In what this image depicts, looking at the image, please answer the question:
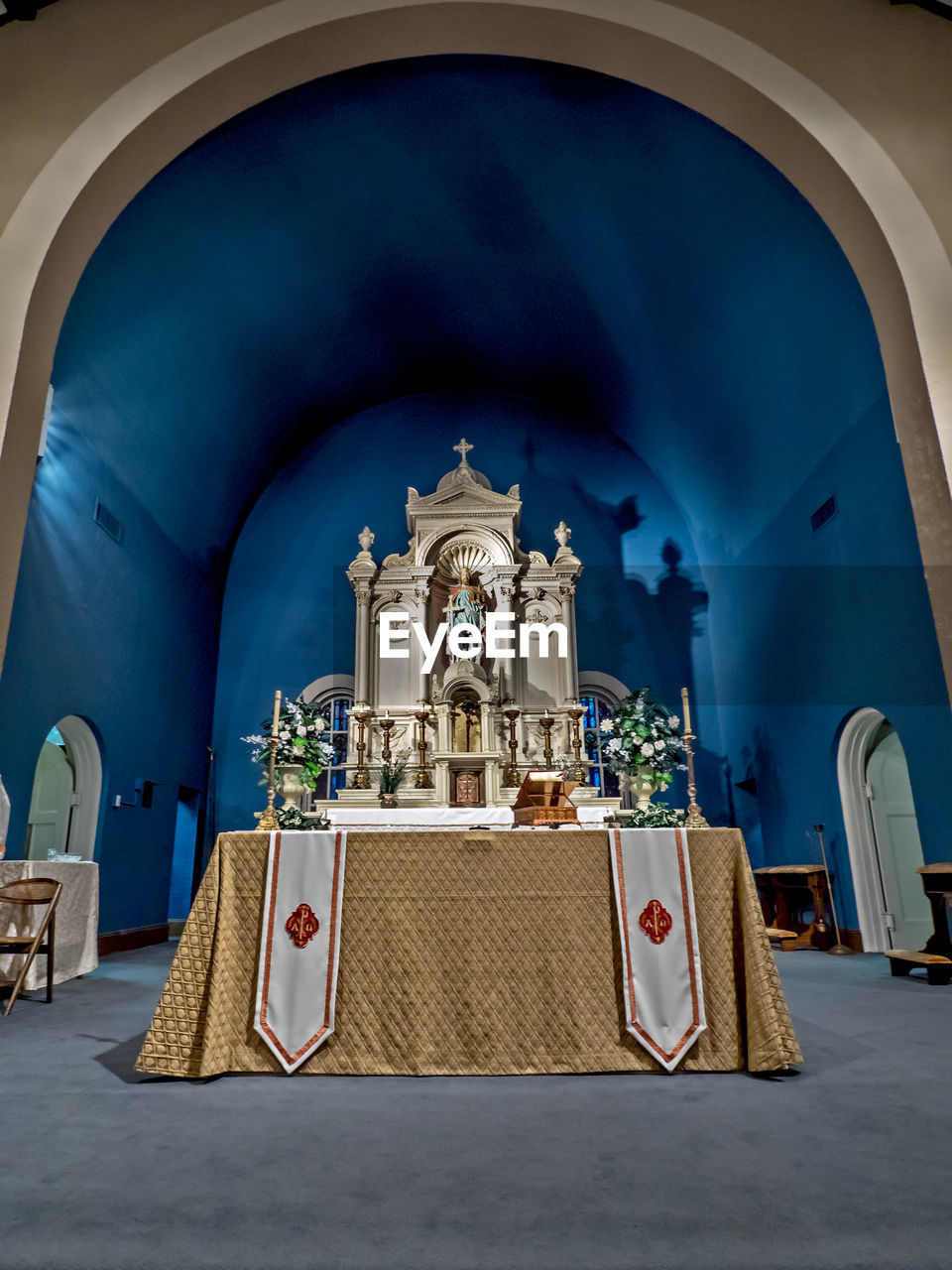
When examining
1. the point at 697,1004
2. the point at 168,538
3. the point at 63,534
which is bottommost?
the point at 697,1004

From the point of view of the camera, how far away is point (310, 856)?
2.97 m

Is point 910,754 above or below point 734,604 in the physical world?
below

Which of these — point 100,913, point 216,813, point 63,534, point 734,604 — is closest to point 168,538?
point 63,534

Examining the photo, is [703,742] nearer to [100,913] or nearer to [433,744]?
[433,744]

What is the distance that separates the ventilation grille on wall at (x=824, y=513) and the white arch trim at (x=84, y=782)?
21.2ft

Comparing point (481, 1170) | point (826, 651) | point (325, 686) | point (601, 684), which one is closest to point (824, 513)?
point (826, 651)

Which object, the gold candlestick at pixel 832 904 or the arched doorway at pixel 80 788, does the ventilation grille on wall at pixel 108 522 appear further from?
the gold candlestick at pixel 832 904

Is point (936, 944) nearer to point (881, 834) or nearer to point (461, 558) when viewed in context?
point (881, 834)

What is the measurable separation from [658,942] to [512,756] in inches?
191

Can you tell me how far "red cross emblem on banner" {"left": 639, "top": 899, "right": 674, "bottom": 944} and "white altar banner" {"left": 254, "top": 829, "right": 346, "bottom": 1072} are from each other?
1.10 m

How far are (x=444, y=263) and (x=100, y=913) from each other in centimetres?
689

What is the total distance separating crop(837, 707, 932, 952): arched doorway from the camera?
6.23 meters

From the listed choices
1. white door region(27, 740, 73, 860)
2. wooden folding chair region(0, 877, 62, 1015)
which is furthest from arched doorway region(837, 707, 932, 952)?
white door region(27, 740, 73, 860)

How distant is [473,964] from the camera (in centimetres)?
286
